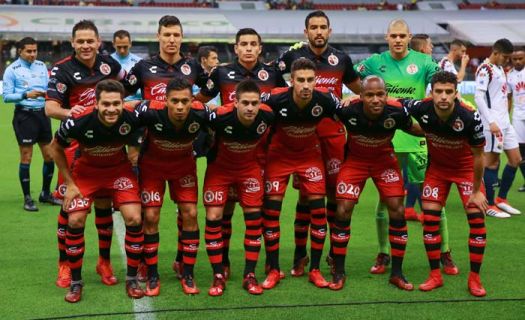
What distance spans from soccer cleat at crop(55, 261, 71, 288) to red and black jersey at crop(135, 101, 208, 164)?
1.27 meters

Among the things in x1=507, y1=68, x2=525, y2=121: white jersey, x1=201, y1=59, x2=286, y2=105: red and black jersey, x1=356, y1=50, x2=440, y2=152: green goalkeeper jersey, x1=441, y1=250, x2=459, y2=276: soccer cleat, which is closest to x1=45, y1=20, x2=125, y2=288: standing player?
x1=201, y1=59, x2=286, y2=105: red and black jersey

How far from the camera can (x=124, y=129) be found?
21.0 ft

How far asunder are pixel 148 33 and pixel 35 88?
2948 cm

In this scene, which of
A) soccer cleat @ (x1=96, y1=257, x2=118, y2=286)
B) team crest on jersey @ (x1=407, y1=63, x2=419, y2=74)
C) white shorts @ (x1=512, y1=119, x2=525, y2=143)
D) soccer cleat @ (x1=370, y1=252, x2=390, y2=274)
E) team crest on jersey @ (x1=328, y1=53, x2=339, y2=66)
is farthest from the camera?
white shorts @ (x1=512, y1=119, x2=525, y2=143)

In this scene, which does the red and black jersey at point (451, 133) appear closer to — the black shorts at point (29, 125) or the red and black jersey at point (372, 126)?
the red and black jersey at point (372, 126)

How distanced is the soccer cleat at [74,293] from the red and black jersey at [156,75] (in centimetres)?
188

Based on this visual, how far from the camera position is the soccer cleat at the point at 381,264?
7.26 metres

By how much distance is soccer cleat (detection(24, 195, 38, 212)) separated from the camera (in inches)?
400

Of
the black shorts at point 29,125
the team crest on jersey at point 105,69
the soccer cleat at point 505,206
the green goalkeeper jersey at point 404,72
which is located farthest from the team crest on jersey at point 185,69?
the soccer cleat at point 505,206

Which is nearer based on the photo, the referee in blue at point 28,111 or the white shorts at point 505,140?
the white shorts at point 505,140

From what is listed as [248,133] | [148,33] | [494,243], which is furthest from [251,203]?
[148,33]

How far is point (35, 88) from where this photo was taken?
412 inches

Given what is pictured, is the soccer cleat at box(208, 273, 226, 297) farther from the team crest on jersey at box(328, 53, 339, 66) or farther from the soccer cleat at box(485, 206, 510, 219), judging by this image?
the soccer cleat at box(485, 206, 510, 219)

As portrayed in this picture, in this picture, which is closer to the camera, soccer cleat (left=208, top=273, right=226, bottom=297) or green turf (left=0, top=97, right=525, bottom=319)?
green turf (left=0, top=97, right=525, bottom=319)
